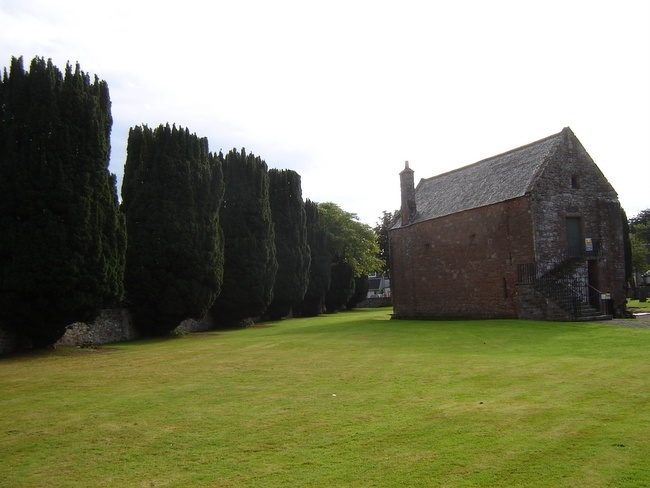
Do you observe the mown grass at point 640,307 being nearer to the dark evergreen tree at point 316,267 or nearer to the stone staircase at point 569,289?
the stone staircase at point 569,289

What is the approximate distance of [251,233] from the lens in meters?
→ 34.2

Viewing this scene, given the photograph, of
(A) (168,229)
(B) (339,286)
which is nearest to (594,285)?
(A) (168,229)

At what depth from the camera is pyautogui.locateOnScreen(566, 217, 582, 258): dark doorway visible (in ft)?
88.1

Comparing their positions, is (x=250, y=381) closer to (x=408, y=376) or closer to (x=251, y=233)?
(x=408, y=376)

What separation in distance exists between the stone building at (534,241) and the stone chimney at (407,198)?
4.00 m

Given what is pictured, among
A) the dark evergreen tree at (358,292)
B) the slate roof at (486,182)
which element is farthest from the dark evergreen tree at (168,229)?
the dark evergreen tree at (358,292)

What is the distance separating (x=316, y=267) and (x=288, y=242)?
811cm

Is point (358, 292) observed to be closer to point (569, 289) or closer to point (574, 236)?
point (574, 236)

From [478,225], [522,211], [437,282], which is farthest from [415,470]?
[437,282]

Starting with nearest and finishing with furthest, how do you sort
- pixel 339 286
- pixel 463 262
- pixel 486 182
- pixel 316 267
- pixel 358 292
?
pixel 463 262 < pixel 486 182 < pixel 316 267 < pixel 339 286 < pixel 358 292

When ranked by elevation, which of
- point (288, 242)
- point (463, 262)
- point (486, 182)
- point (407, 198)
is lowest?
point (463, 262)

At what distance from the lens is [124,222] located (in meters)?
21.1

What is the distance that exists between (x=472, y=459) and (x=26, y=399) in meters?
8.14

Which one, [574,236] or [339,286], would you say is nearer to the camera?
[574,236]
